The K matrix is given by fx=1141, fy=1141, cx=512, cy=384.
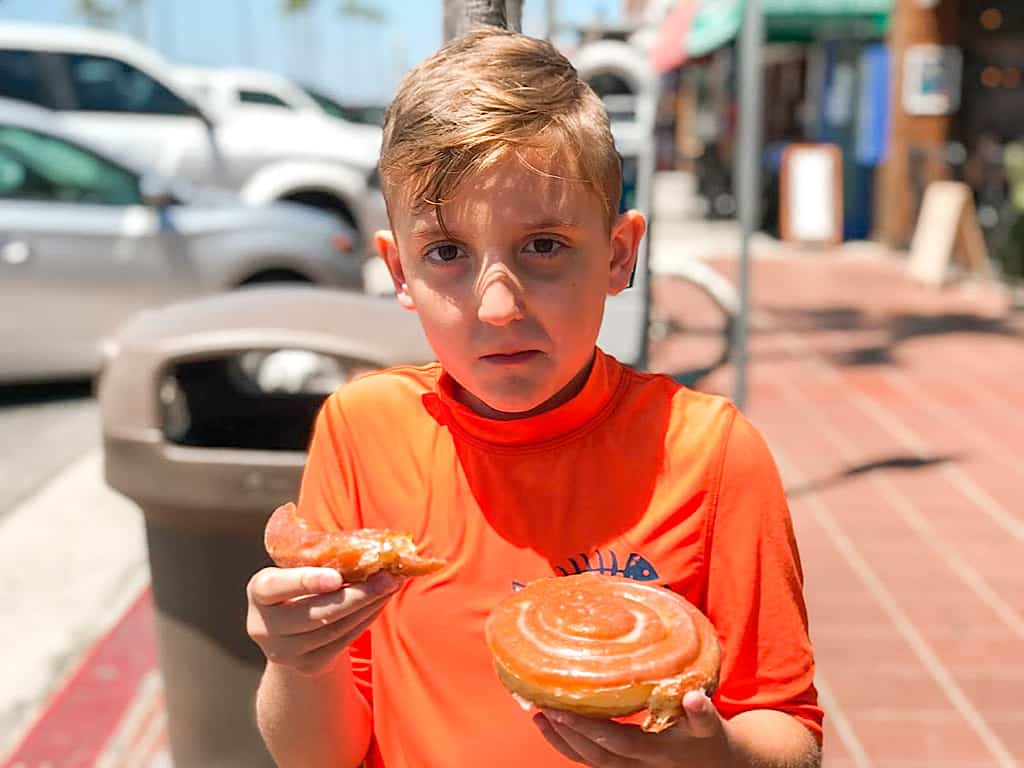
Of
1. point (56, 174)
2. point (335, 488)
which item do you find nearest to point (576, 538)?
point (335, 488)

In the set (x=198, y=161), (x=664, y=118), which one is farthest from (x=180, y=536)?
(x=664, y=118)

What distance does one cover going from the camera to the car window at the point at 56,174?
738 cm

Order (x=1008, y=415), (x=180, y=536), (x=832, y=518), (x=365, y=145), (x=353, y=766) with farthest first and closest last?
(x=365, y=145) → (x=1008, y=415) → (x=832, y=518) → (x=180, y=536) → (x=353, y=766)

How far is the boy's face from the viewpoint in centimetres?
126

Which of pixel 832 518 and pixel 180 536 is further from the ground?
pixel 180 536

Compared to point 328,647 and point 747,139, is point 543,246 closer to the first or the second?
point 328,647

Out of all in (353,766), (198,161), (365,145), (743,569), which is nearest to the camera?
(743,569)

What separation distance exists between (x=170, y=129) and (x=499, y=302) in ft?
34.1

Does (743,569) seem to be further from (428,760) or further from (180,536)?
(180,536)

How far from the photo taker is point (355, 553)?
1.24 metres

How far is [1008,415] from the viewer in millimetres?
7074

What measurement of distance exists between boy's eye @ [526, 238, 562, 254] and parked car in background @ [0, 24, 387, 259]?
915 cm

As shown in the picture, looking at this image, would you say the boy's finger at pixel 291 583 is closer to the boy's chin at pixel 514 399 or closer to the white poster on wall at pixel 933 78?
the boy's chin at pixel 514 399

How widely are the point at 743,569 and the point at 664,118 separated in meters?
28.7
